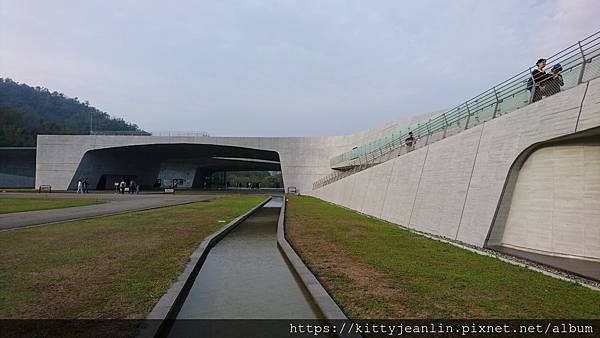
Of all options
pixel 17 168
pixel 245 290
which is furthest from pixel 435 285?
pixel 17 168

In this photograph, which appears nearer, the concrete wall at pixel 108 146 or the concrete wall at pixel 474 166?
the concrete wall at pixel 474 166

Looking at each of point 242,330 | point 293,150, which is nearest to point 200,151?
point 293,150

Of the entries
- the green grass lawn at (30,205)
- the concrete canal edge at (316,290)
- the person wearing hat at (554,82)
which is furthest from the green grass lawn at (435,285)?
the green grass lawn at (30,205)

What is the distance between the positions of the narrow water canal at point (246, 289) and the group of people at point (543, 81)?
8296 millimetres

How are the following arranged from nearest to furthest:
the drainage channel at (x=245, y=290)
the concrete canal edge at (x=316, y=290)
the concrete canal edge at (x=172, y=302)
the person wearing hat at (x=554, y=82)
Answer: the concrete canal edge at (x=172, y=302), the concrete canal edge at (x=316, y=290), the drainage channel at (x=245, y=290), the person wearing hat at (x=554, y=82)

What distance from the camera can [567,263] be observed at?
349 inches

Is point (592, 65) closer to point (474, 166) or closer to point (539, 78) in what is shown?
point (539, 78)

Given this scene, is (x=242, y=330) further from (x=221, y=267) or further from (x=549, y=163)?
(x=549, y=163)

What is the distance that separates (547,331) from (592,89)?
22.7 feet

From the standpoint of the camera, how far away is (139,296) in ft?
18.6

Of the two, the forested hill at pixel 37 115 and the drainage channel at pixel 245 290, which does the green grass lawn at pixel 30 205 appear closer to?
the drainage channel at pixel 245 290

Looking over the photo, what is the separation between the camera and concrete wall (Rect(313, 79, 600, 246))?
31.8 ft

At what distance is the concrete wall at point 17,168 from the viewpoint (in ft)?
208

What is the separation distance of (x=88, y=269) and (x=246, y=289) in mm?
2878
